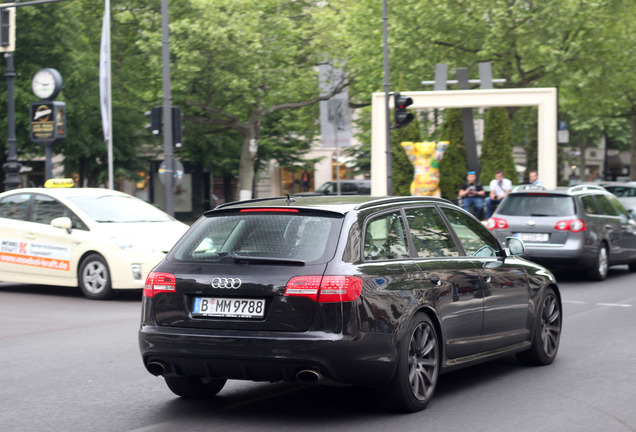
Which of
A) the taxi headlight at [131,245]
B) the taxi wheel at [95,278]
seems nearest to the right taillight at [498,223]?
the taxi headlight at [131,245]

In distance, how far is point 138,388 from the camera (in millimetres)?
7594

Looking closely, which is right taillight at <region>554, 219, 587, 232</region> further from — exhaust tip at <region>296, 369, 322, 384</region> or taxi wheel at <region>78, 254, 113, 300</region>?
exhaust tip at <region>296, 369, 322, 384</region>

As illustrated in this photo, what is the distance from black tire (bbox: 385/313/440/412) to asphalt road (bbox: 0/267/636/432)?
10cm

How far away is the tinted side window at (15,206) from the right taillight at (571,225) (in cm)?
829

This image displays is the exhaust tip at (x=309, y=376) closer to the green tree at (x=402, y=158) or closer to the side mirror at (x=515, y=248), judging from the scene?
the side mirror at (x=515, y=248)

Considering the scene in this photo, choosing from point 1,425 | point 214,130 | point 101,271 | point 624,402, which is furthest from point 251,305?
point 214,130

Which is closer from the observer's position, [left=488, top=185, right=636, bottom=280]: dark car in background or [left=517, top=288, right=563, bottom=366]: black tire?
[left=517, top=288, right=563, bottom=366]: black tire

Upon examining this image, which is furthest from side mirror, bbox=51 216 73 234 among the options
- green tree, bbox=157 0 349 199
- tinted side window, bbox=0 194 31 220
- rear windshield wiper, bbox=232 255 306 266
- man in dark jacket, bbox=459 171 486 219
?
green tree, bbox=157 0 349 199

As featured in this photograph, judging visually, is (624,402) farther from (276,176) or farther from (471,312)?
(276,176)

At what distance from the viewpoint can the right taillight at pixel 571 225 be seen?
16547 millimetres

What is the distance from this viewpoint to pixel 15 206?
606 inches

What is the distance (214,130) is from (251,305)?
129ft

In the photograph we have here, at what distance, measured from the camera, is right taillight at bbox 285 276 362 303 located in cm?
601

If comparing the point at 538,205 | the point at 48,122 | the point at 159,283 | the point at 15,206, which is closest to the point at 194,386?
the point at 159,283
